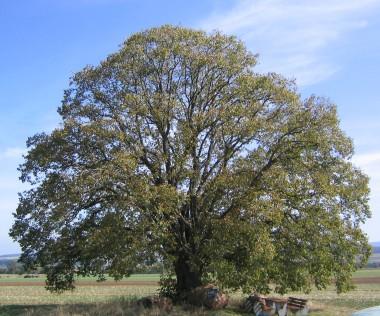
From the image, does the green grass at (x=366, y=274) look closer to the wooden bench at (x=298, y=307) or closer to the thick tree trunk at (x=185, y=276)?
the wooden bench at (x=298, y=307)

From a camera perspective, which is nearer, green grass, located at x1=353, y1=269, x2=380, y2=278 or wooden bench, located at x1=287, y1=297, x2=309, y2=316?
wooden bench, located at x1=287, y1=297, x2=309, y2=316

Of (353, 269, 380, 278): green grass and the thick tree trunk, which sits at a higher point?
the thick tree trunk

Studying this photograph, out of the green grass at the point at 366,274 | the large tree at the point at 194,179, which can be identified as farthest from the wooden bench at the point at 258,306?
the green grass at the point at 366,274

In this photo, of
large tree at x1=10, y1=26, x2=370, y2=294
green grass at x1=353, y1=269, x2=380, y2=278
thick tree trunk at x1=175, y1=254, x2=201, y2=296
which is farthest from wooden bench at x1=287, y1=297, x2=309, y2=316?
green grass at x1=353, y1=269, x2=380, y2=278

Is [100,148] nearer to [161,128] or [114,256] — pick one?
[161,128]

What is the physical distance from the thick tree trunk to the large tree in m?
0.08

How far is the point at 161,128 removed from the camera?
82.2 ft

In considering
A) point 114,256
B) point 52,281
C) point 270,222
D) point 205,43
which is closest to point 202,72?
point 205,43

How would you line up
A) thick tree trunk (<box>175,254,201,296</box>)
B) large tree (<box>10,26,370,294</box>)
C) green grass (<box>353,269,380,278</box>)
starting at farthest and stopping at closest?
green grass (<box>353,269,380,278</box>)
thick tree trunk (<box>175,254,201,296</box>)
large tree (<box>10,26,370,294</box>)

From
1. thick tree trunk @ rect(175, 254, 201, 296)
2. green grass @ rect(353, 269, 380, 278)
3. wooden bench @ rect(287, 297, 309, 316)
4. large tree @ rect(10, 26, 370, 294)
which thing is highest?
large tree @ rect(10, 26, 370, 294)

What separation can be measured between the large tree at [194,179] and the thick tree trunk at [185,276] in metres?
0.08

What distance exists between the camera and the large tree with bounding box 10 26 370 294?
73.3 ft

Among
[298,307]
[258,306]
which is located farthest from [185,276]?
[298,307]

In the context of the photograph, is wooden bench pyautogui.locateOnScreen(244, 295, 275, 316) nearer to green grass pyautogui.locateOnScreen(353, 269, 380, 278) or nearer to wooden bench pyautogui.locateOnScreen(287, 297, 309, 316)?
wooden bench pyautogui.locateOnScreen(287, 297, 309, 316)
